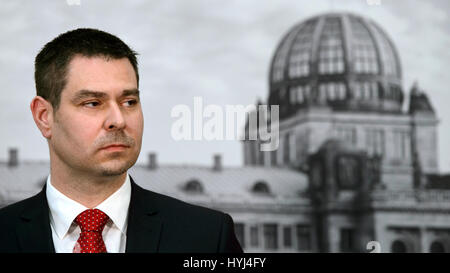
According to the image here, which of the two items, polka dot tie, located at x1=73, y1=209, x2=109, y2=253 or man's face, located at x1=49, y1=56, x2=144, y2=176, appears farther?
polka dot tie, located at x1=73, y1=209, x2=109, y2=253

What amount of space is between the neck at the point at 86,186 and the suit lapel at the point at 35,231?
15cm

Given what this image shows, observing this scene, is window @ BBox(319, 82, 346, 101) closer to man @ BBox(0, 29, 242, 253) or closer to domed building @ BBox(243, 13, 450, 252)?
domed building @ BBox(243, 13, 450, 252)

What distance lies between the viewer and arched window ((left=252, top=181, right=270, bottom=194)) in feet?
143

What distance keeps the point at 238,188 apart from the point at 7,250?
40.5 m

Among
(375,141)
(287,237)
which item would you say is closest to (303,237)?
(287,237)

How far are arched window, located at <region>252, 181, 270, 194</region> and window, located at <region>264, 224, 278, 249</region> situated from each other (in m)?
2.03

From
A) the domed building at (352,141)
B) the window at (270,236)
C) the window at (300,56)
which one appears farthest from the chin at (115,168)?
the window at (270,236)

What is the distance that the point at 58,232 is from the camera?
3.96m

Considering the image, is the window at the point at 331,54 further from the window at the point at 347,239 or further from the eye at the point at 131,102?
the eye at the point at 131,102

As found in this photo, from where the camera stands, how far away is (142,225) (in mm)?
3951

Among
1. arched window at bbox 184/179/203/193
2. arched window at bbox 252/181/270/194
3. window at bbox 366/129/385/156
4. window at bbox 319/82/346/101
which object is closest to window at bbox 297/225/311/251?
arched window at bbox 252/181/270/194

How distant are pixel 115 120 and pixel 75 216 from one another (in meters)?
0.50

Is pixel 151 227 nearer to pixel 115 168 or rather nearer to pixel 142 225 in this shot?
pixel 142 225
